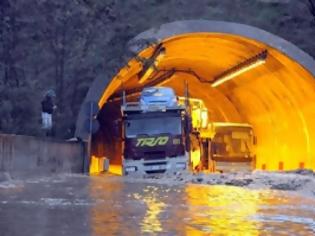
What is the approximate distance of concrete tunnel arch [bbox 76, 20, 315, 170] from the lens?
3198cm

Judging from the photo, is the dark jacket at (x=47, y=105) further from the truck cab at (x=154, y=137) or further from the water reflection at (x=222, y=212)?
the water reflection at (x=222, y=212)

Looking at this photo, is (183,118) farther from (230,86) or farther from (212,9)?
(230,86)

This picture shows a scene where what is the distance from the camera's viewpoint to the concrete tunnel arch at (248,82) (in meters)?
32.0

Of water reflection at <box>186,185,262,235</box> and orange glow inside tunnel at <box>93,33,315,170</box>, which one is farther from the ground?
orange glow inside tunnel at <box>93,33,315,170</box>

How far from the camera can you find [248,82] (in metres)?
39.4

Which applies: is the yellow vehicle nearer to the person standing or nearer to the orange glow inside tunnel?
the orange glow inside tunnel

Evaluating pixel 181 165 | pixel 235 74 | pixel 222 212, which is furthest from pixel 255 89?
pixel 222 212

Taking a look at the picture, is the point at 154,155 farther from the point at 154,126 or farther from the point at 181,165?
the point at 154,126

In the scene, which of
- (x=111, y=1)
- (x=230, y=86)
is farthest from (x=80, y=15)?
(x=230, y=86)

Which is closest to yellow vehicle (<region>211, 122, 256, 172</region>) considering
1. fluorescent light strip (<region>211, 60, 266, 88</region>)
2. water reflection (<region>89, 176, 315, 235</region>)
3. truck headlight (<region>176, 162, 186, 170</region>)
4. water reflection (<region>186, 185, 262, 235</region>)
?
fluorescent light strip (<region>211, 60, 266, 88</region>)

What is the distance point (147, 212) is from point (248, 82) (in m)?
27.7

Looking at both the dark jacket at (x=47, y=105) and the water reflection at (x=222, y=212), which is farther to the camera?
the dark jacket at (x=47, y=105)

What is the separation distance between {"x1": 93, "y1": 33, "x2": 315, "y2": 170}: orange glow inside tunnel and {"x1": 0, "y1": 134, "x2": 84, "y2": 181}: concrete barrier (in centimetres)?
478

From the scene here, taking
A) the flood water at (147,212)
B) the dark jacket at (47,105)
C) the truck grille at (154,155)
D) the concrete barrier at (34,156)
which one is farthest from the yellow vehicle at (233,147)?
the flood water at (147,212)
